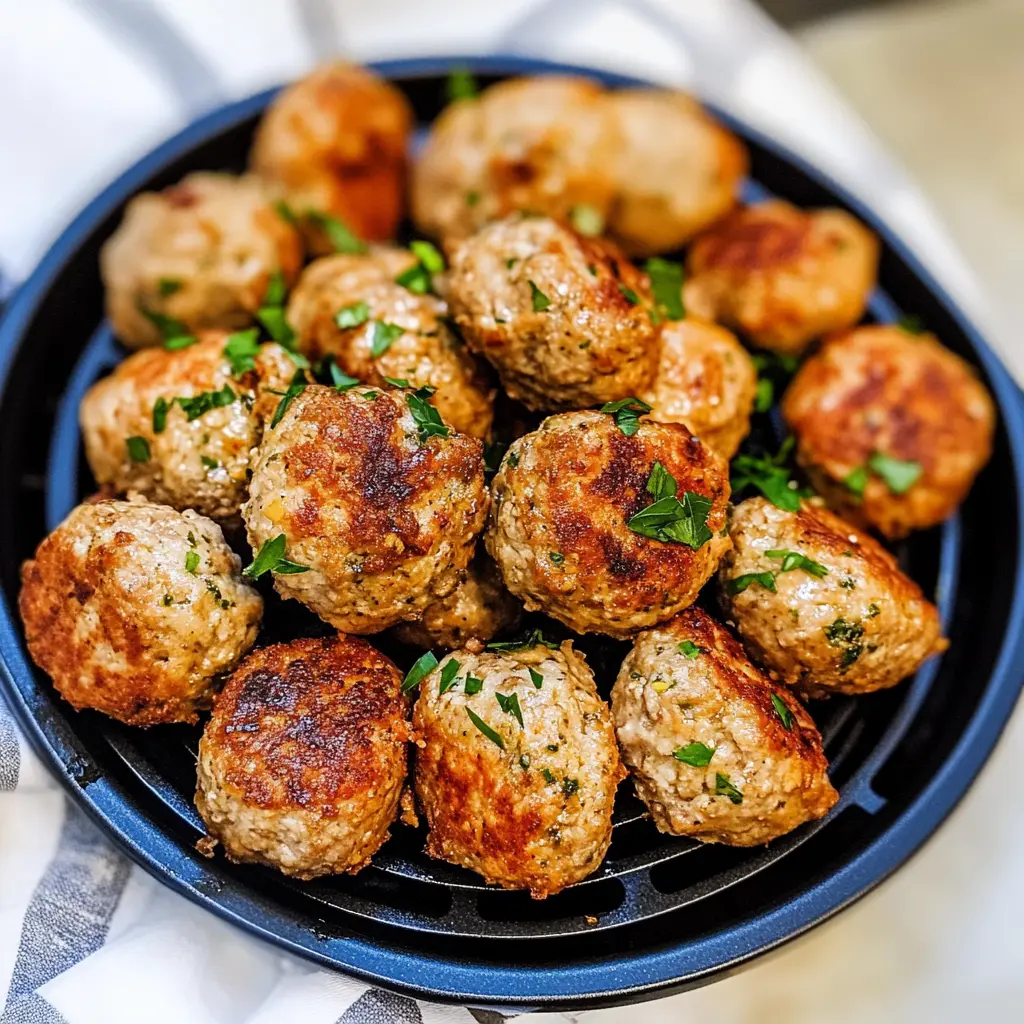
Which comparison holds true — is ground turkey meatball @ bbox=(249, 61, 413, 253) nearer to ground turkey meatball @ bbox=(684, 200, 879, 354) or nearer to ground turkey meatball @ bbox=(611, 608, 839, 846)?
ground turkey meatball @ bbox=(684, 200, 879, 354)

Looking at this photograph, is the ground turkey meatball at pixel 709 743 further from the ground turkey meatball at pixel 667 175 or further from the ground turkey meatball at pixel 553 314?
the ground turkey meatball at pixel 667 175

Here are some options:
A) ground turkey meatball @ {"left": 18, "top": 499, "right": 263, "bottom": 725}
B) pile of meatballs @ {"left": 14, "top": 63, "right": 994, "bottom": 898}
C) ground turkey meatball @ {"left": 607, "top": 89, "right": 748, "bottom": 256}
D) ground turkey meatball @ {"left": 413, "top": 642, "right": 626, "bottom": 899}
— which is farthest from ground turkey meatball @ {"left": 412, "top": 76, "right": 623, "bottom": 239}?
ground turkey meatball @ {"left": 413, "top": 642, "right": 626, "bottom": 899}

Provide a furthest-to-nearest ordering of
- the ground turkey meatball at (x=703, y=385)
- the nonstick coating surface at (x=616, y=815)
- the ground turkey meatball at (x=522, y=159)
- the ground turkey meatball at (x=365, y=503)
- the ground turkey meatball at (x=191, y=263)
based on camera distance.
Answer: the ground turkey meatball at (x=522, y=159) < the ground turkey meatball at (x=191, y=263) < the ground turkey meatball at (x=703, y=385) < the nonstick coating surface at (x=616, y=815) < the ground turkey meatball at (x=365, y=503)

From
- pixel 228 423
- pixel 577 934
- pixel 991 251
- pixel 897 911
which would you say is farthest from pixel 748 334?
pixel 991 251

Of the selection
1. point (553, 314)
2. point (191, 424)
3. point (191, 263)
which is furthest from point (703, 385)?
point (191, 263)

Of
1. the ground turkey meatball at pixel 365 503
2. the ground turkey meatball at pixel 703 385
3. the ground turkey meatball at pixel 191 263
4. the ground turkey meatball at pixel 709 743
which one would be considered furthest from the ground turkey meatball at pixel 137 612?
the ground turkey meatball at pixel 703 385

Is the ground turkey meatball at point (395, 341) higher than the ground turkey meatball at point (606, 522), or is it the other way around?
the ground turkey meatball at point (395, 341)

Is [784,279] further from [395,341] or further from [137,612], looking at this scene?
[137,612]

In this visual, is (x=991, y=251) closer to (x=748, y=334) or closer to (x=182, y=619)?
(x=748, y=334)
